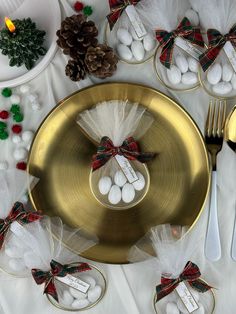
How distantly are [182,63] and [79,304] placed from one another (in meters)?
0.45

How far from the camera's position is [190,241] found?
79 cm

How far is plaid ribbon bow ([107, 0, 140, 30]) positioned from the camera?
2.70 feet

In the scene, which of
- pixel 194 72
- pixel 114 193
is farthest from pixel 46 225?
pixel 194 72

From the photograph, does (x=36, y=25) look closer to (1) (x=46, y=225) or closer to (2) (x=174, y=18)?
(2) (x=174, y=18)

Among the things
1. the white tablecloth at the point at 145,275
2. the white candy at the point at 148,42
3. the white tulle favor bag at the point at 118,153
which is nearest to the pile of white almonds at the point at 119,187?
the white tulle favor bag at the point at 118,153

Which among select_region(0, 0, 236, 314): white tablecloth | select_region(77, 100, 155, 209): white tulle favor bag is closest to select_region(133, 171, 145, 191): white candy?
select_region(77, 100, 155, 209): white tulle favor bag

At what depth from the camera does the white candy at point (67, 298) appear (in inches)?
31.6

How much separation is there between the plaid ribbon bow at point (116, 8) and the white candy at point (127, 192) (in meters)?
0.28

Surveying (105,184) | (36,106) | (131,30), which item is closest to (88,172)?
(105,184)

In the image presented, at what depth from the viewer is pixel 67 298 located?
2.63 feet

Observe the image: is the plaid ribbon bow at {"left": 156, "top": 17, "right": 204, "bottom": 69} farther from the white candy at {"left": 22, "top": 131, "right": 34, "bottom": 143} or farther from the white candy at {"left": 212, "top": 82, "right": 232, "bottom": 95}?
the white candy at {"left": 22, "top": 131, "right": 34, "bottom": 143}

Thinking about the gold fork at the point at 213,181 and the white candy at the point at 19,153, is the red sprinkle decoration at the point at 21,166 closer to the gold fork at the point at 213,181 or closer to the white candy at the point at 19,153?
the white candy at the point at 19,153

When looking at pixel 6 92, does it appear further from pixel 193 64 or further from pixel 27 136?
pixel 193 64

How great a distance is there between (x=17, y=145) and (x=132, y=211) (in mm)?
243
